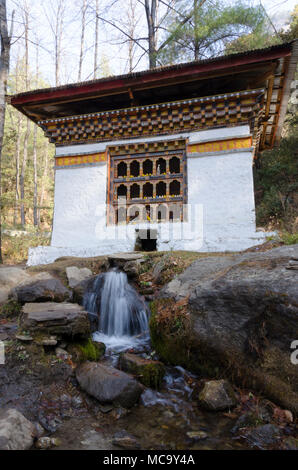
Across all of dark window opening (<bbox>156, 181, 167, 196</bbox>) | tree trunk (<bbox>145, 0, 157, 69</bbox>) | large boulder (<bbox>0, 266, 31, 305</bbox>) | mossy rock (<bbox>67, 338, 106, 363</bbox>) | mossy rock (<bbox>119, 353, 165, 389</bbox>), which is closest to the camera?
mossy rock (<bbox>119, 353, 165, 389</bbox>)

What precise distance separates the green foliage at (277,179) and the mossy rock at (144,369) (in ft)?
37.6

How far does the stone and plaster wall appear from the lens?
25.1 ft

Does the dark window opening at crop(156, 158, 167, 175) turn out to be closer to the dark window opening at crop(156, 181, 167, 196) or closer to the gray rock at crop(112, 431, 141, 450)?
the dark window opening at crop(156, 181, 167, 196)

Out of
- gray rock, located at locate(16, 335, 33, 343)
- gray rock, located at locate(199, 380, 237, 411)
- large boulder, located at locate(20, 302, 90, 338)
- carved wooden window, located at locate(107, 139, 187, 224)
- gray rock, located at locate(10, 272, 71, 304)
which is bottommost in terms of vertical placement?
gray rock, located at locate(199, 380, 237, 411)

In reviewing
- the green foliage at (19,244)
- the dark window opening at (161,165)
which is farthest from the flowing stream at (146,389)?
the green foliage at (19,244)

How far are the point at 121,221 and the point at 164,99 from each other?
3970 millimetres

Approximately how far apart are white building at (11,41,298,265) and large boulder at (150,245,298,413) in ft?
12.1

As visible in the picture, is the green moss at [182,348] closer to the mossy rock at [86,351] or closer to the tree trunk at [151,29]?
the mossy rock at [86,351]

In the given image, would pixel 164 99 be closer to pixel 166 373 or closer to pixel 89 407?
pixel 166 373

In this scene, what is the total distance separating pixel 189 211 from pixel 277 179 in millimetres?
9942

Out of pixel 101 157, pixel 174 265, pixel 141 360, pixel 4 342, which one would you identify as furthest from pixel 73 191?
pixel 141 360

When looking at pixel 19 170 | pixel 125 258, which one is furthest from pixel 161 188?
pixel 19 170

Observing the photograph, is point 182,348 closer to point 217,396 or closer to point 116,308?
point 217,396

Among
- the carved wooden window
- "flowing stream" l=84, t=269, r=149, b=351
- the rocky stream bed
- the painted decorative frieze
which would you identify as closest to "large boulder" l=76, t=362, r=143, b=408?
the rocky stream bed
